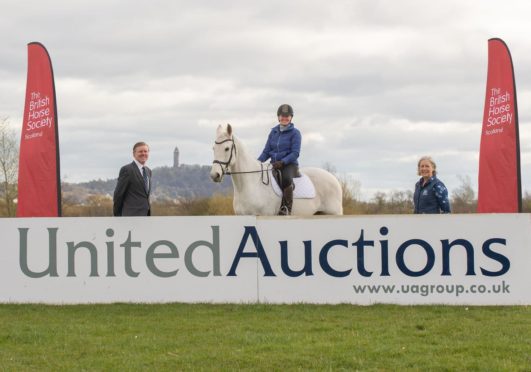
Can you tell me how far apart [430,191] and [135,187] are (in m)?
4.02

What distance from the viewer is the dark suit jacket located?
35.5 ft

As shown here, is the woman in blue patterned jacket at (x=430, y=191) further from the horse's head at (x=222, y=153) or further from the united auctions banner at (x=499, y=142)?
the united auctions banner at (x=499, y=142)

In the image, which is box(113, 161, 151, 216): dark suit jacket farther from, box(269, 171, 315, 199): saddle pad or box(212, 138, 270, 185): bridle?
box(269, 171, 315, 199): saddle pad

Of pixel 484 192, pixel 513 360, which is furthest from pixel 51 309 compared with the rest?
pixel 484 192

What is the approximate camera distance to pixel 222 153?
12.1 metres

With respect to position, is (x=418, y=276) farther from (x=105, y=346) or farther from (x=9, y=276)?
(x=9, y=276)

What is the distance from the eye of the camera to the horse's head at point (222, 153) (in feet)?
39.4

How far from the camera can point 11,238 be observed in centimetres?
1073

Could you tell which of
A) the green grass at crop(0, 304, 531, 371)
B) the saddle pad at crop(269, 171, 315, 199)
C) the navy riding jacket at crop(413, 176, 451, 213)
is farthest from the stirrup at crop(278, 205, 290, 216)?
the green grass at crop(0, 304, 531, 371)

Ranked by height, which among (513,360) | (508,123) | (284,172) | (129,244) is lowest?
(513,360)

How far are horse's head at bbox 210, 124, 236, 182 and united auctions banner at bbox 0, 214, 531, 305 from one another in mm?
1609

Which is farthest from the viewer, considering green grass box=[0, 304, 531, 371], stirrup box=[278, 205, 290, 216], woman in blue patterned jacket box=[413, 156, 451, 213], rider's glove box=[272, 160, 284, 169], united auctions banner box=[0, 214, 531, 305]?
stirrup box=[278, 205, 290, 216]

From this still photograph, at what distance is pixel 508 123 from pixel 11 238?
11156 millimetres

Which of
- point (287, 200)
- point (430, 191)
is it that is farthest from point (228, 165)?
point (430, 191)
